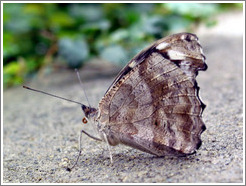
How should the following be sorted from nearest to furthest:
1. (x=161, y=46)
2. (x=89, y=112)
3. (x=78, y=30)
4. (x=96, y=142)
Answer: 1. (x=161, y=46)
2. (x=89, y=112)
3. (x=96, y=142)
4. (x=78, y=30)

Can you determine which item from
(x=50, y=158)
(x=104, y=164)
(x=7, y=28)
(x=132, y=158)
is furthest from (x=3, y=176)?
(x=7, y=28)

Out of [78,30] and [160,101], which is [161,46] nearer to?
[160,101]

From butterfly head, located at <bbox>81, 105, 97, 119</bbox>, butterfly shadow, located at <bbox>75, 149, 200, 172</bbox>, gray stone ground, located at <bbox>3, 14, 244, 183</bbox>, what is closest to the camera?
gray stone ground, located at <bbox>3, 14, 244, 183</bbox>

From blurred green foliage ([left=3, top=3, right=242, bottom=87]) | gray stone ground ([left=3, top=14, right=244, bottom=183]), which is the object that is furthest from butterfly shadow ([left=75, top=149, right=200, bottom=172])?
blurred green foliage ([left=3, top=3, right=242, bottom=87])

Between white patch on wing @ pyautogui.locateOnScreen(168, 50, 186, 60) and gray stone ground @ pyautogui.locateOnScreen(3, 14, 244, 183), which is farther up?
white patch on wing @ pyautogui.locateOnScreen(168, 50, 186, 60)

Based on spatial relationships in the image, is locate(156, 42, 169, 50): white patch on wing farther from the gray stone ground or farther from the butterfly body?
the gray stone ground

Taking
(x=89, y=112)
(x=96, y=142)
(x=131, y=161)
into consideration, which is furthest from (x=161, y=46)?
(x=96, y=142)
